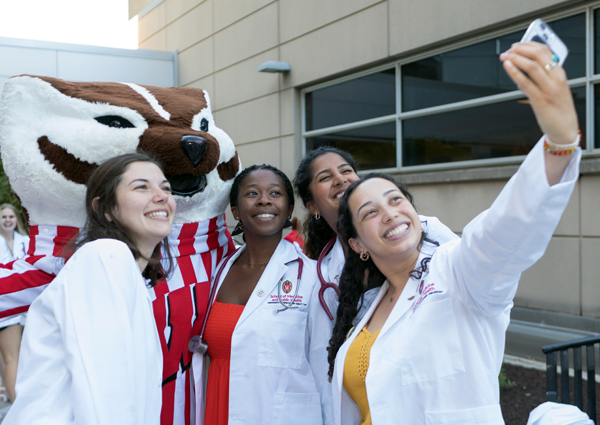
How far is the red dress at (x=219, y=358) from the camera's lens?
2.58m

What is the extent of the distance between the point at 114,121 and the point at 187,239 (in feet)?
2.36

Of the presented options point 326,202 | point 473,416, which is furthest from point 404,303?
point 326,202

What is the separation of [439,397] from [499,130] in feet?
16.1

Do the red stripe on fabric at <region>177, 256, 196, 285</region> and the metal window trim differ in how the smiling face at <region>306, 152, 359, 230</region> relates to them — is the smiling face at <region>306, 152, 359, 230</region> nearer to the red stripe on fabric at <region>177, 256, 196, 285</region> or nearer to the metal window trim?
the red stripe on fabric at <region>177, 256, 196, 285</region>

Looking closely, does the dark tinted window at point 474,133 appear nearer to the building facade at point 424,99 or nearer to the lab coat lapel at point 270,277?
the building facade at point 424,99

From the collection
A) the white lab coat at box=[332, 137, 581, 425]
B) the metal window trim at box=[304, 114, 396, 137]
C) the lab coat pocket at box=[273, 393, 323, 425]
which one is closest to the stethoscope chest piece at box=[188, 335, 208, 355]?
the lab coat pocket at box=[273, 393, 323, 425]

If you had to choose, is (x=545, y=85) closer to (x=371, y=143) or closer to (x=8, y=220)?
(x=371, y=143)

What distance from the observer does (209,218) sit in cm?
291

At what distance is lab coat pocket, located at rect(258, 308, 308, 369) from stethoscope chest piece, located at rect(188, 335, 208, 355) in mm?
307

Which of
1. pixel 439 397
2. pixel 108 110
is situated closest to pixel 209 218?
pixel 108 110

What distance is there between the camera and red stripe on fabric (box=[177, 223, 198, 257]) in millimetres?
2750

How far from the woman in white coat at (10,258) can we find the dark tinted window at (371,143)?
4.30 meters

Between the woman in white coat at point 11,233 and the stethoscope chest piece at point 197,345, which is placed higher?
the woman in white coat at point 11,233

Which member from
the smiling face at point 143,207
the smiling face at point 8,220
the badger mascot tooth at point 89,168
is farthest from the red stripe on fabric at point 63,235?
the smiling face at point 8,220
